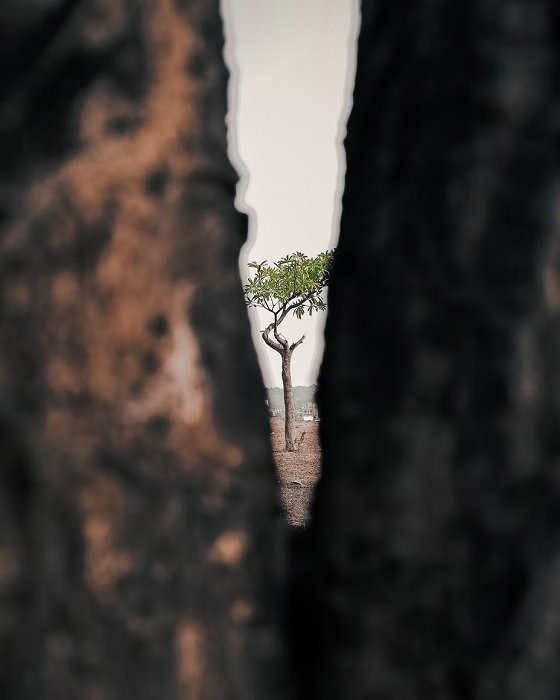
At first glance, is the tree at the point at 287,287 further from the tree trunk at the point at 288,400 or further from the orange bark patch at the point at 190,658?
the orange bark patch at the point at 190,658

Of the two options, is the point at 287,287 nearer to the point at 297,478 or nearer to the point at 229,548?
the point at 297,478

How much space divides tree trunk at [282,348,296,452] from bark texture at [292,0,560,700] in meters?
15.9

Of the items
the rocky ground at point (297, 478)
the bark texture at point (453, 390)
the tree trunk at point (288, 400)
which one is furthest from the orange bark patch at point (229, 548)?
the tree trunk at point (288, 400)

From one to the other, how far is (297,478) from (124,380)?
1199 centimetres

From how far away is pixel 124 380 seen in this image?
108 centimetres

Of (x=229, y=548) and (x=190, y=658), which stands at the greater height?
(x=229, y=548)

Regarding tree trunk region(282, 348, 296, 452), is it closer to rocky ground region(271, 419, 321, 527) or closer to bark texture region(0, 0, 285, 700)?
rocky ground region(271, 419, 321, 527)

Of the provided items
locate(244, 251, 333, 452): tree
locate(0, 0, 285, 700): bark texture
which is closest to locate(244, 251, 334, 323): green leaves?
locate(244, 251, 333, 452): tree

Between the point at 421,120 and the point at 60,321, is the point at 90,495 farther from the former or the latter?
the point at 421,120

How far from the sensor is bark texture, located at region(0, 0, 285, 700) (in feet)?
3.43

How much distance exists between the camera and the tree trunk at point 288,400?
56.3ft

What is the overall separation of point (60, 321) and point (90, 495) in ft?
0.81

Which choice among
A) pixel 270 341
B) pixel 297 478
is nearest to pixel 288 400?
pixel 270 341

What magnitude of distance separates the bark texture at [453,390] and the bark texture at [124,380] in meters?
0.14
